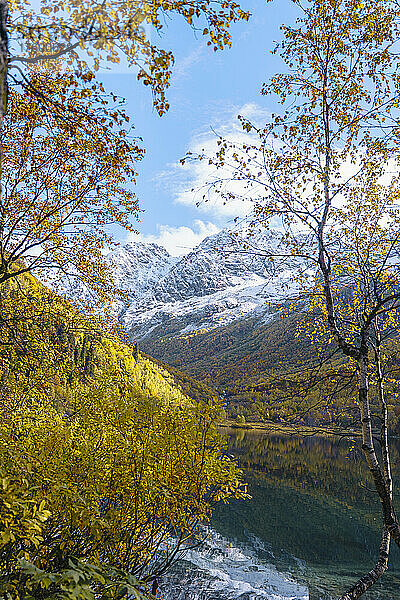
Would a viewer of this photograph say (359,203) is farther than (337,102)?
Yes

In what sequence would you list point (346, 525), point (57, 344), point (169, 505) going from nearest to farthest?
point (169, 505) < point (57, 344) < point (346, 525)

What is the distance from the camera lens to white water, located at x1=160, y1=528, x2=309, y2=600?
13969 millimetres

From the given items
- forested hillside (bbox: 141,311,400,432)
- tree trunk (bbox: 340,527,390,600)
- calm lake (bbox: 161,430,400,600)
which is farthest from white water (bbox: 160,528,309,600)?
tree trunk (bbox: 340,527,390,600)

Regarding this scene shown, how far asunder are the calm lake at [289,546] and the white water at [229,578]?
38 mm

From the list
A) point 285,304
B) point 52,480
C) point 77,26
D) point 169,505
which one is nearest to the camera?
point 77,26

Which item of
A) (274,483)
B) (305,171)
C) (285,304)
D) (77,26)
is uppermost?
(305,171)

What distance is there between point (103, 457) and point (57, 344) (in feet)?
11.7

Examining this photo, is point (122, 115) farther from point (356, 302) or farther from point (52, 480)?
point (356, 302)

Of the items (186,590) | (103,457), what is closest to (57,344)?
(103,457)

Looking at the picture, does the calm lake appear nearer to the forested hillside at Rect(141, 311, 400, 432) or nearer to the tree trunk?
the tree trunk

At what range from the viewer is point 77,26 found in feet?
9.65

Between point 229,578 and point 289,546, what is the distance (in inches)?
282

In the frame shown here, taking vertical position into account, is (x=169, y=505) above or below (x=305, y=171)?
below

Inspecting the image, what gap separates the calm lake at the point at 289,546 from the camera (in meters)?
14.9
